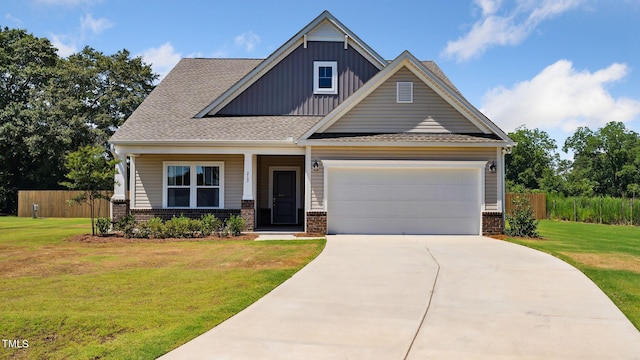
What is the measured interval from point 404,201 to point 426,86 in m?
3.85

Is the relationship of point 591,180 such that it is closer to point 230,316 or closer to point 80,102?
Answer: point 80,102

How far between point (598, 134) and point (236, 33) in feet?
197

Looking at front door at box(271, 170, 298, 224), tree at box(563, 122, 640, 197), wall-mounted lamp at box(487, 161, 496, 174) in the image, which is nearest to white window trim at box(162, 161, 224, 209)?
front door at box(271, 170, 298, 224)

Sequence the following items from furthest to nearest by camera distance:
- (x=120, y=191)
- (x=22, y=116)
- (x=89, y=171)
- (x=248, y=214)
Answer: (x=22, y=116) → (x=120, y=191) → (x=248, y=214) → (x=89, y=171)

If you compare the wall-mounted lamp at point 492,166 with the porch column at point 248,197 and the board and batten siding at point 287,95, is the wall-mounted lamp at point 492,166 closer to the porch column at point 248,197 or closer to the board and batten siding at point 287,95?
the board and batten siding at point 287,95

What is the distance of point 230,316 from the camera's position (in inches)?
221

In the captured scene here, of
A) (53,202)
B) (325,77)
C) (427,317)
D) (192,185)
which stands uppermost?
(325,77)

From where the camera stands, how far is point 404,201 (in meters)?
14.4

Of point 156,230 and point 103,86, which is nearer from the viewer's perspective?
point 156,230

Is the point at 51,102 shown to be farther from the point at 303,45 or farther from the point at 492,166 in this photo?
the point at 492,166

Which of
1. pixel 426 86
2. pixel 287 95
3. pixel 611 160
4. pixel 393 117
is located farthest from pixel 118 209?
pixel 611 160


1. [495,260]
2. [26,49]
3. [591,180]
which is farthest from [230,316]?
[591,180]

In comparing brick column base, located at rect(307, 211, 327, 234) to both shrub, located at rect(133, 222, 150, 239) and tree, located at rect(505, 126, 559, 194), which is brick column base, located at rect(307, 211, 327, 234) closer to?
shrub, located at rect(133, 222, 150, 239)

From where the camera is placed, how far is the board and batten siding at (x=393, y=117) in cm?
1473
